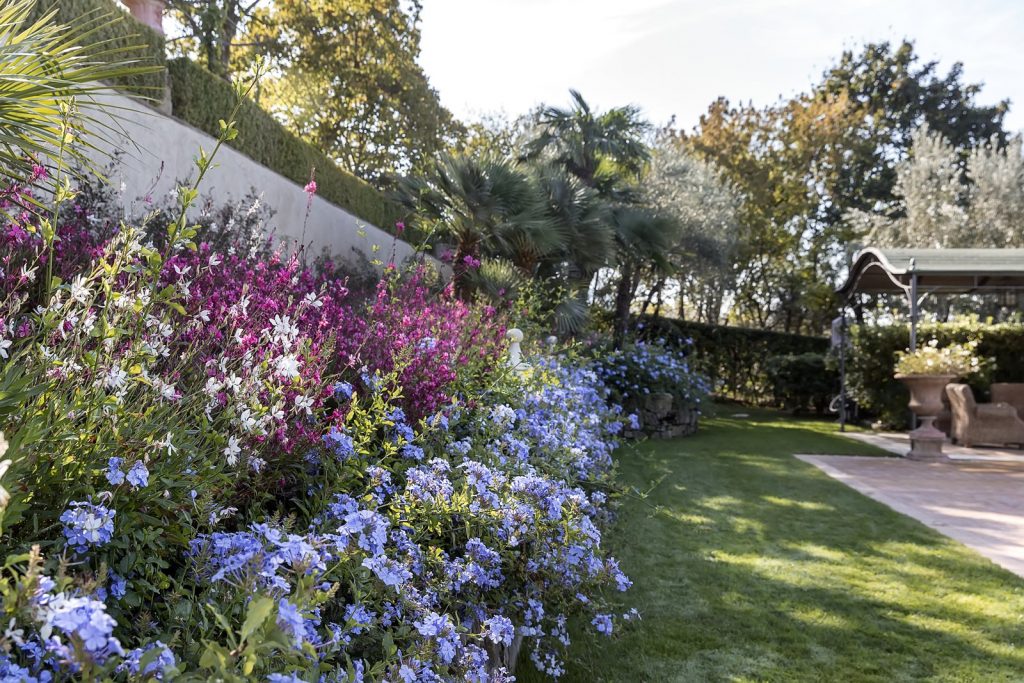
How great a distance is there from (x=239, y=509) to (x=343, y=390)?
0.57m

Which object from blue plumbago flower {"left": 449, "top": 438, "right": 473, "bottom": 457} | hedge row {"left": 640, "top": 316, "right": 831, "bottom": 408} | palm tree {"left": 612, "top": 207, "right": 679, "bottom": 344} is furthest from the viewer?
hedge row {"left": 640, "top": 316, "right": 831, "bottom": 408}

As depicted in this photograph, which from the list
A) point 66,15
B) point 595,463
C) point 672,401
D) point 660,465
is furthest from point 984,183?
point 66,15

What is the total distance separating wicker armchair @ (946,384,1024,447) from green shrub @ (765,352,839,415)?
492 centimetres

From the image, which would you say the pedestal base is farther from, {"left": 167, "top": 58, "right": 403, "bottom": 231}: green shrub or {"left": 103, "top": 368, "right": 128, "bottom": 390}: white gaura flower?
{"left": 103, "top": 368, "right": 128, "bottom": 390}: white gaura flower

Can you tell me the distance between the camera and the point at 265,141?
27.4 ft

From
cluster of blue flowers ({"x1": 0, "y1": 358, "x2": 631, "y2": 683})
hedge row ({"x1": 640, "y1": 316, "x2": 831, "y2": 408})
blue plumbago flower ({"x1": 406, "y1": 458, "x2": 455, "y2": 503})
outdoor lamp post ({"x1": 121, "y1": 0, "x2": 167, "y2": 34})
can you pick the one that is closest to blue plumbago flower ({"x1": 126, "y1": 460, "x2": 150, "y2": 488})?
cluster of blue flowers ({"x1": 0, "y1": 358, "x2": 631, "y2": 683})

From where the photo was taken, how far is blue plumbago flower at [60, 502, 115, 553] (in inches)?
48.9

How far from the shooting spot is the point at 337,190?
33.8 ft

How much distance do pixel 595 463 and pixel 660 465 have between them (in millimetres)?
3148

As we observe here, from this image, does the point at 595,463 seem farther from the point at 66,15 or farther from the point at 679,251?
the point at 679,251

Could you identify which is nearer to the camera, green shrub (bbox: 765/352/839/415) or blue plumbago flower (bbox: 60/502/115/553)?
blue plumbago flower (bbox: 60/502/115/553)

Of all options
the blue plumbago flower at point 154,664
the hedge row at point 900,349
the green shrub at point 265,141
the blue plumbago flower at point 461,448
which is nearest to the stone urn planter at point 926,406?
the hedge row at point 900,349

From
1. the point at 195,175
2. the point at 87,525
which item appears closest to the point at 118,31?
the point at 195,175

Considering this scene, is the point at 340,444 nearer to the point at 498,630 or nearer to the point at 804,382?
the point at 498,630
